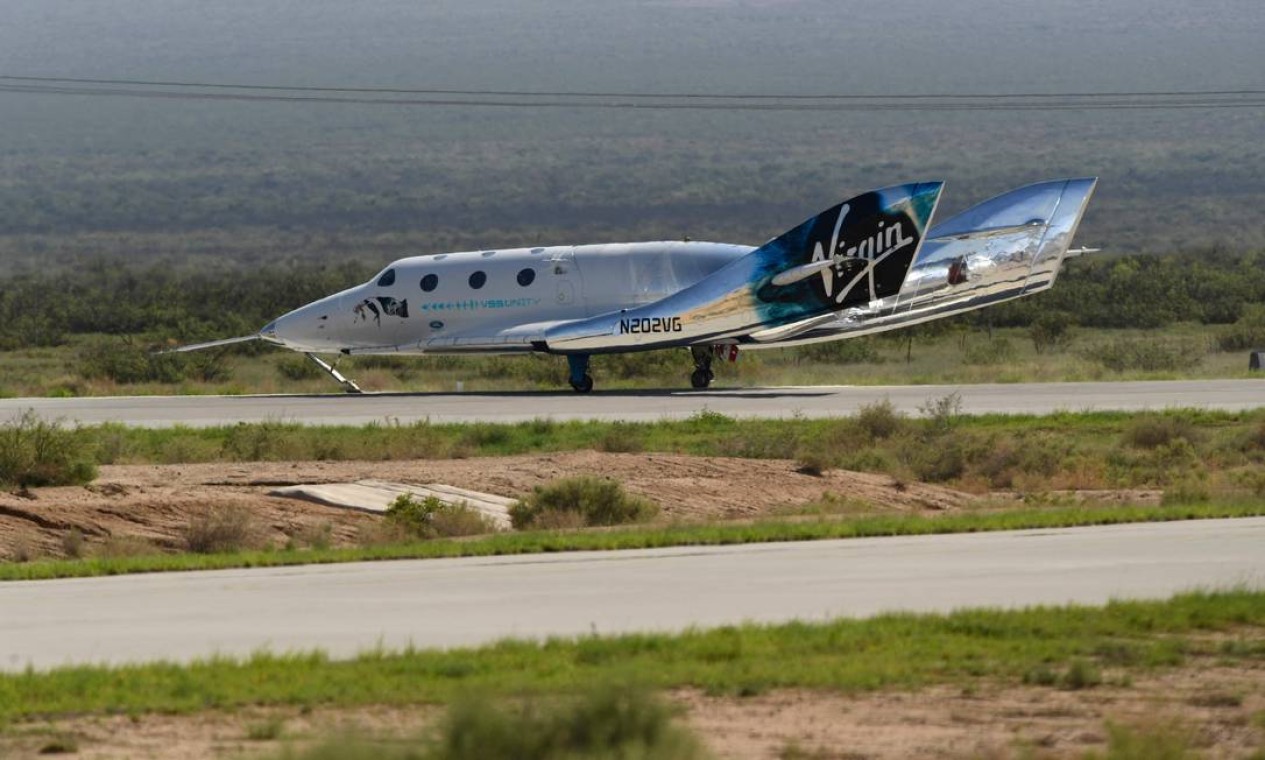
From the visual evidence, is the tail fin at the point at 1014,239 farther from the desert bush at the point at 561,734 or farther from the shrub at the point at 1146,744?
the desert bush at the point at 561,734

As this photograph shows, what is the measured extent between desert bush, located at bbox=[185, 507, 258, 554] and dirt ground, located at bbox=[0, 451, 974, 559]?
0.30 metres

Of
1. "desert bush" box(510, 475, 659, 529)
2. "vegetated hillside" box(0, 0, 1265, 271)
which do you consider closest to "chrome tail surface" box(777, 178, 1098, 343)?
"desert bush" box(510, 475, 659, 529)

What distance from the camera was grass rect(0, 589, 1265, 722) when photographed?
11242 millimetres

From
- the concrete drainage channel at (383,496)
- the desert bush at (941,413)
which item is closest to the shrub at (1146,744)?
the concrete drainage channel at (383,496)

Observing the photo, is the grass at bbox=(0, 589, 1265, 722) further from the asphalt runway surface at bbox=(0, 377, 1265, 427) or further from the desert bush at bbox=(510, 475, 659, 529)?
the asphalt runway surface at bbox=(0, 377, 1265, 427)

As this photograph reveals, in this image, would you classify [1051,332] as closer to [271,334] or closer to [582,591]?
[271,334]

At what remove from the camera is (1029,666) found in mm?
11898

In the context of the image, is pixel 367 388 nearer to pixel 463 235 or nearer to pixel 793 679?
pixel 793 679

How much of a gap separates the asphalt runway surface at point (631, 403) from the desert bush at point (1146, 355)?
21.0ft

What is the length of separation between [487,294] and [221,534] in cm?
2156

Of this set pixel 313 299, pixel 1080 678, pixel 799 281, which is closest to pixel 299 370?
pixel 799 281

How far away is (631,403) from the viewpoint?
37.6 m

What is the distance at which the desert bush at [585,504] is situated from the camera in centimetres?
2173

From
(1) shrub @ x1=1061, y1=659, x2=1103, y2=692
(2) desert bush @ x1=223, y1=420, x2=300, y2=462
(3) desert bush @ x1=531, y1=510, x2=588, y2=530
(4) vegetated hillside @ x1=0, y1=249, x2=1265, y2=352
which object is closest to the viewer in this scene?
(1) shrub @ x1=1061, y1=659, x2=1103, y2=692
